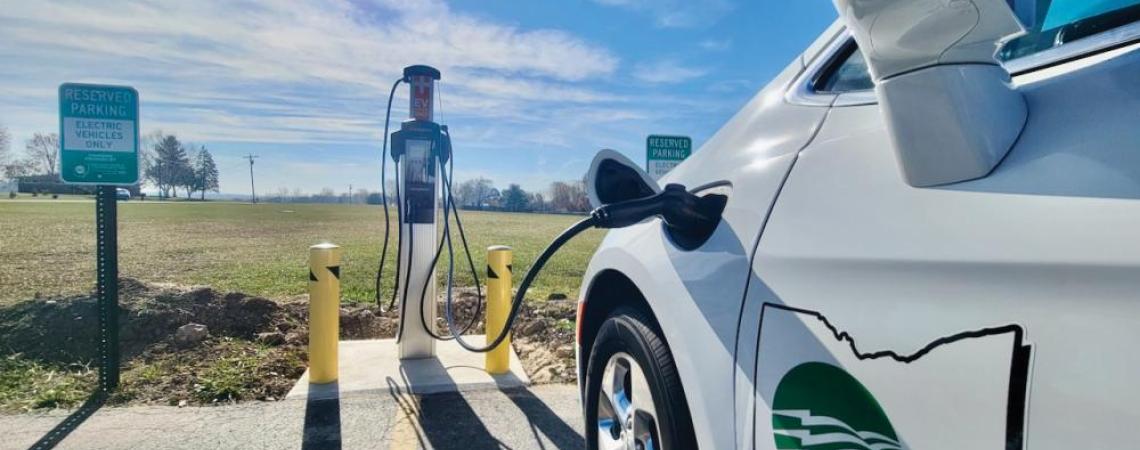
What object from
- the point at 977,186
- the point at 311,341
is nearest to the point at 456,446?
the point at 311,341

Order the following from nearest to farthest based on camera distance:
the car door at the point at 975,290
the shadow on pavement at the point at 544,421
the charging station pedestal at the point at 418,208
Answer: the car door at the point at 975,290
the shadow on pavement at the point at 544,421
the charging station pedestal at the point at 418,208

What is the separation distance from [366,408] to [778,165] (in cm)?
320

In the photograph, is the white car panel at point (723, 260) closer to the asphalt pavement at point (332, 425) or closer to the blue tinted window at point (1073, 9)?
the blue tinted window at point (1073, 9)

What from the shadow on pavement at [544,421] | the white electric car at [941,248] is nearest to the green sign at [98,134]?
the shadow on pavement at [544,421]

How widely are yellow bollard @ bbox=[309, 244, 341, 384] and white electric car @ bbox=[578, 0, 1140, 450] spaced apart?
126 inches

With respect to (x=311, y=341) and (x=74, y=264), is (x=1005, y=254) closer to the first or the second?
(x=311, y=341)

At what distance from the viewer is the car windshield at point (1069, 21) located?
98 cm

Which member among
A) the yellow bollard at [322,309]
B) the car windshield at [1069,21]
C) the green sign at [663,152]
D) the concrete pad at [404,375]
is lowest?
the concrete pad at [404,375]

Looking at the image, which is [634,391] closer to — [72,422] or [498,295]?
[498,295]

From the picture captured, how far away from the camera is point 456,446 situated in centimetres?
335

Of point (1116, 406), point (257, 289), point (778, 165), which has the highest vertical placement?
point (778, 165)

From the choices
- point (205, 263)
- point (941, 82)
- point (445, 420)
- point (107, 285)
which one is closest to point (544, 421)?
point (445, 420)

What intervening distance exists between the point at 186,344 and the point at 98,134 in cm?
170

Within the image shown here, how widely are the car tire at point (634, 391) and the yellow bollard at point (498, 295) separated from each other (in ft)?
7.03
